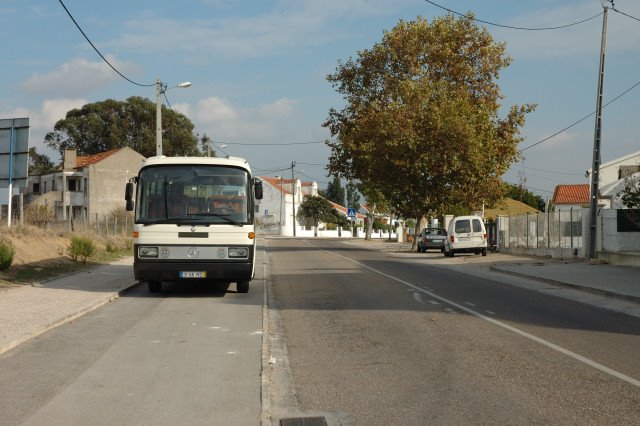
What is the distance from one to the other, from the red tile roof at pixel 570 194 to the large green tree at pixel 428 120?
105 ft

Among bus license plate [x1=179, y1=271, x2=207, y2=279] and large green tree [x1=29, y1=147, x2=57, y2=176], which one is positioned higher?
large green tree [x1=29, y1=147, x2=57, y2=176]

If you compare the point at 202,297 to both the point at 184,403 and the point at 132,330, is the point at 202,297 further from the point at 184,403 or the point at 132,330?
Result: the point at 184,403

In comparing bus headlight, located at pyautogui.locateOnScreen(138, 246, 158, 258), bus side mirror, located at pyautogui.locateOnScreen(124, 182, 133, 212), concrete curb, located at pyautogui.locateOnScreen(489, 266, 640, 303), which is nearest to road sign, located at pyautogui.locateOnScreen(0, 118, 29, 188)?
bus side mirror, located at pyautogui.locateOnScreen(124, 182, 133, 212)

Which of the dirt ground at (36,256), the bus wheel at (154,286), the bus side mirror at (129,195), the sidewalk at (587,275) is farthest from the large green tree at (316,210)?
the bus side mirror at (129,195)

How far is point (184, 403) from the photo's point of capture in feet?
22.2

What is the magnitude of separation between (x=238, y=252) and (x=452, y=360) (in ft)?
24.1

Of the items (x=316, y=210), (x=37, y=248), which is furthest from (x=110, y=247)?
(x=316, y=210)

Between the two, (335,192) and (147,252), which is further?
(335,192)

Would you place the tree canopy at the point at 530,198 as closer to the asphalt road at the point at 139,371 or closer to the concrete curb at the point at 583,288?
the concrete curb at the point at 583,288

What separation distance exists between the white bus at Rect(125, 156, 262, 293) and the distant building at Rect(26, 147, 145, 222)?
188ft

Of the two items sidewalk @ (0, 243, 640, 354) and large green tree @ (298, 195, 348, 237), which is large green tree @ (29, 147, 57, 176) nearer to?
large green tree @ (298, 195, 348, 237)

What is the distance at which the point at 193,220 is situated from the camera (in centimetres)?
1531

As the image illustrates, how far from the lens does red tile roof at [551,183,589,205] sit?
246ft

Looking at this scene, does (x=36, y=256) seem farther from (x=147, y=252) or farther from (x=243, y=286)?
(x=147, y=252)
